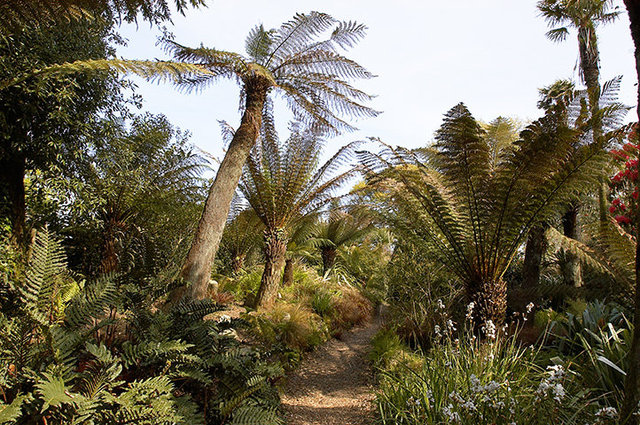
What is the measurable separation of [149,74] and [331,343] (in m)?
4.77

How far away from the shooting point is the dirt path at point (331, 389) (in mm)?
3143

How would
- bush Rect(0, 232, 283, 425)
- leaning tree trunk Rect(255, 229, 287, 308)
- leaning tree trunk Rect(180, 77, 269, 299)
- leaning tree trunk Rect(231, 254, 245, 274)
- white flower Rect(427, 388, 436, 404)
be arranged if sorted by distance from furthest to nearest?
leaning tree trunk Rect(231, 254, 245, 274), leaning tree trunk Rect(255, 229, 287, 308), leaning tree trunk Rect(180, 77, 269, 299), white flower Rect(427, 388, 436, 404), bush Rect(0, 232, 283, 425)

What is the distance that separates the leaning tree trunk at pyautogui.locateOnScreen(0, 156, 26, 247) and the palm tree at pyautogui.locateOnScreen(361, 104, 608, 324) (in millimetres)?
4112

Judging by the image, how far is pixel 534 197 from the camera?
11.1 ft

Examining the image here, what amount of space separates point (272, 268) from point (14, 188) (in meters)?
3.56

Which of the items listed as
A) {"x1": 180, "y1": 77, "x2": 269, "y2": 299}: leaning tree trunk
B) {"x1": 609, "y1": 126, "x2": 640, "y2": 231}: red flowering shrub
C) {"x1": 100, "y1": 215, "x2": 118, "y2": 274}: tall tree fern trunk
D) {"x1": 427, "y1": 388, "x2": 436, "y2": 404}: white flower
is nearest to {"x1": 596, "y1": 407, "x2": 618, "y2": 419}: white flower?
{"x1": 427, "y1": 388, "x2": 436, "y2": 404}: white flower

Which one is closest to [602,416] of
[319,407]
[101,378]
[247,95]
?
[101,378]

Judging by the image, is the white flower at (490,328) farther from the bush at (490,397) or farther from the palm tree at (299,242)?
the palm tree at (299,242)

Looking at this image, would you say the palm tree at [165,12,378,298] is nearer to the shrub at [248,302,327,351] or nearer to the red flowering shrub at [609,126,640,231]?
the shrub at [248,302,327,351]

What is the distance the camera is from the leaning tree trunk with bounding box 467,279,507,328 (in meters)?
3.53

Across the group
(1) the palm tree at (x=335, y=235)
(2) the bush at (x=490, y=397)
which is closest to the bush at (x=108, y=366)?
(2) the bush at (x=490, y=397)

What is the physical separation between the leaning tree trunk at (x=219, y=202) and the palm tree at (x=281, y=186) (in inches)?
63.7

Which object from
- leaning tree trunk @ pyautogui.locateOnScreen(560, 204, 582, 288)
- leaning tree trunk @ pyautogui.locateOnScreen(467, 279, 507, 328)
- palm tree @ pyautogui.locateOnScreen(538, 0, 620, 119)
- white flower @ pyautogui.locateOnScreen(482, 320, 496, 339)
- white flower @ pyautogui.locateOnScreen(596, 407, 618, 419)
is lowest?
white flower @ pyautogui.locateOnScreen(596, 407, 618, 419)

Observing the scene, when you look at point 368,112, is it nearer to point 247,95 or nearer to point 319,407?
point 247,95
